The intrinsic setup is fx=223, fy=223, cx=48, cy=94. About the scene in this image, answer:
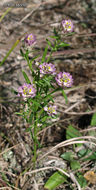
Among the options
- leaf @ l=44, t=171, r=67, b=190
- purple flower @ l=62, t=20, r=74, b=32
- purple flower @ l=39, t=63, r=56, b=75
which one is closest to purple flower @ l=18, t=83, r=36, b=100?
purple flower @ l=39, t=63, r=56, b=75

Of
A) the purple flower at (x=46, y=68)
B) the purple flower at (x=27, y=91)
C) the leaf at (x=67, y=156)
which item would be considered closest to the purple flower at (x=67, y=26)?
the purple flower at (x=46, y=68)

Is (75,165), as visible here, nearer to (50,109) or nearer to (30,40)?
(50,109)

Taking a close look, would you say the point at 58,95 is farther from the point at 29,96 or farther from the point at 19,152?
the point at 29,96

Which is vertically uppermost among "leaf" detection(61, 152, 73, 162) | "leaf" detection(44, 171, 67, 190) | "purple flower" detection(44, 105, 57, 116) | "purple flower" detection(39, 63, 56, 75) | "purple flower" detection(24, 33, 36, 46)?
"purple flower" detection(24, 33, 36, 46)

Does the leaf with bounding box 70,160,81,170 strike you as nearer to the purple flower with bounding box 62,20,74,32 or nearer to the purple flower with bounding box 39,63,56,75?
the purple flower with bounding box 39,63,56,75

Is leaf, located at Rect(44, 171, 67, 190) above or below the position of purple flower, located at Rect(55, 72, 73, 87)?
below

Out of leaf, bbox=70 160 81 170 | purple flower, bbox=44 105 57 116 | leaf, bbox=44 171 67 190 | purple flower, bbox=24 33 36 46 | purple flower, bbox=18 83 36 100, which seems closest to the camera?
purple flower, bbox=18 83 36 100

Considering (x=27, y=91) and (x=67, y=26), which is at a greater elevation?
(x=67, y=26)

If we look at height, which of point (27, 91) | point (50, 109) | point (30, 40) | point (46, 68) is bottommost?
point (50, 109)

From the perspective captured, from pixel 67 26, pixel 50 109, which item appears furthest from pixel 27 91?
pixel 67 26
